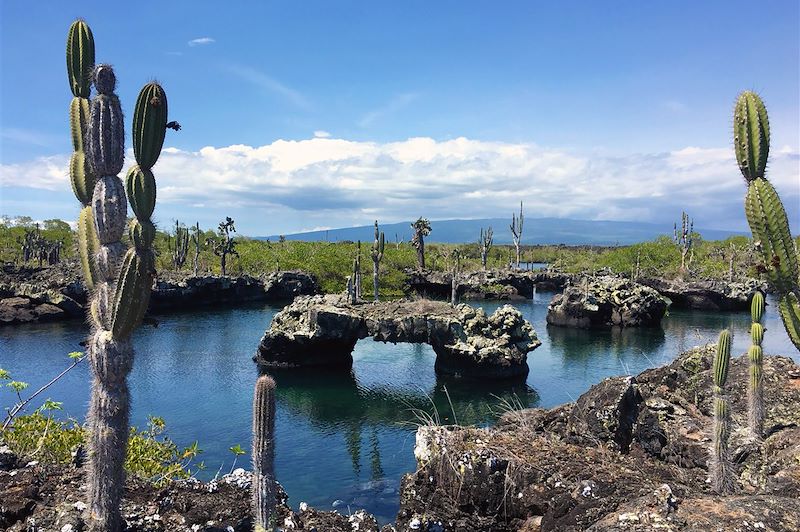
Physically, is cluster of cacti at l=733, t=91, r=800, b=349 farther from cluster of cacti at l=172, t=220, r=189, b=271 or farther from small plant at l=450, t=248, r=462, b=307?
cluster of cacti at l=172, t=220, r=189, b=271

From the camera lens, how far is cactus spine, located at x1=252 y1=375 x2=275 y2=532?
6508 millimetres

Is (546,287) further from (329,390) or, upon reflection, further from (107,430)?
A: (107,430)

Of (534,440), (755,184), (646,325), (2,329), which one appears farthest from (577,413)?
(2,329)

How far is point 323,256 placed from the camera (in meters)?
69.0

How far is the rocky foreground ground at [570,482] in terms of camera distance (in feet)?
20.9

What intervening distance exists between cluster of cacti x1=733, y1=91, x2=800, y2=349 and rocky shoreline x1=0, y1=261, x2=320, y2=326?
1212 inches

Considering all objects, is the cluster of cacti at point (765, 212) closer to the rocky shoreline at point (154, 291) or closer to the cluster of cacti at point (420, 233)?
the rocky shoreline at point (154, 291)

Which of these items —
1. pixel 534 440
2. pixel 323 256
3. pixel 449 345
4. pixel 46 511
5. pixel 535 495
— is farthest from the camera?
pixel 323 256

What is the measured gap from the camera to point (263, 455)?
21.3ft

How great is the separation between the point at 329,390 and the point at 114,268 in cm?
2087

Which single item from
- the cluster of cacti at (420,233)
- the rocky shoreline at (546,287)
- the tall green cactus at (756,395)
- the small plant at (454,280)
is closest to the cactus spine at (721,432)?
the tall green cactus at (756,395)

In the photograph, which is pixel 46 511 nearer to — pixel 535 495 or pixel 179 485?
pixel 179 485

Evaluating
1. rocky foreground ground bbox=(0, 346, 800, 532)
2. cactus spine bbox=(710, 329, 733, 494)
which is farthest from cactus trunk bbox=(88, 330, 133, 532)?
cactus spine bbox=(710, 329, 733, 494)

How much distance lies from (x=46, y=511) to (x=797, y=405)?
13.5 metres
